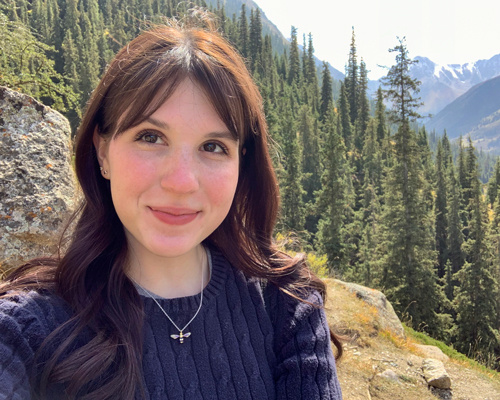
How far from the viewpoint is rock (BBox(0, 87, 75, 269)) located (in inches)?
140

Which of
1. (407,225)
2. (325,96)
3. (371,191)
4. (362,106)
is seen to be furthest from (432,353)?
(325,96)

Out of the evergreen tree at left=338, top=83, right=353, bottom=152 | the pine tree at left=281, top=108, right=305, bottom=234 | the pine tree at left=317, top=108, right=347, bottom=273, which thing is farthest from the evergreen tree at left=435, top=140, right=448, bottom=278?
the pine tree at left=317, top=108, right=347, bottom=273

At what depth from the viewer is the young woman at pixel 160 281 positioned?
1146 mm

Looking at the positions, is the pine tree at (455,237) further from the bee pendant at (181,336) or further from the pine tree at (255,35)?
the bee pendant at (181,336)

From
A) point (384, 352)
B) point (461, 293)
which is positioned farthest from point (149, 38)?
point (461, 293)

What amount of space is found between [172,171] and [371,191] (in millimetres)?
36831

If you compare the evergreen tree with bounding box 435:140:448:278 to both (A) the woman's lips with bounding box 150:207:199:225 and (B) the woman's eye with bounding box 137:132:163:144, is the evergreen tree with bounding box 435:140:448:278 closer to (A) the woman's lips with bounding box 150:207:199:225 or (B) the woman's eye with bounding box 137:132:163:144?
(A) the woman's lips with bounding box 150:207:199:225

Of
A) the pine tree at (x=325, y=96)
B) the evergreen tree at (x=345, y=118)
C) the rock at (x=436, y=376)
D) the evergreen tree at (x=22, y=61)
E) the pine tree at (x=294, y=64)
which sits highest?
the pine tree at (x=294, y=64)

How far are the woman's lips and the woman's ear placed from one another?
1.14 ft

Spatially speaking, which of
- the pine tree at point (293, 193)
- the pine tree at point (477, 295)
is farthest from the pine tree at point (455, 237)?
the pine tree at point (293, 193)

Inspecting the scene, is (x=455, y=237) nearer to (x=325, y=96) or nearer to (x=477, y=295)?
(x=477, y=295)

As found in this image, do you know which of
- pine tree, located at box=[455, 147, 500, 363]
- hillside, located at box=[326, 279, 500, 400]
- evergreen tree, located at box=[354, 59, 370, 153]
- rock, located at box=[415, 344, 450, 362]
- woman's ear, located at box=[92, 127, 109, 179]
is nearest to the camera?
woman's ear, located at box=[92, 127, 109, 179]

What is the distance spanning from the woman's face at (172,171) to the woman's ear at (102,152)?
0.36ft

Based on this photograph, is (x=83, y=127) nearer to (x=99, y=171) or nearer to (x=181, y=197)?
(x=99, y=171)
